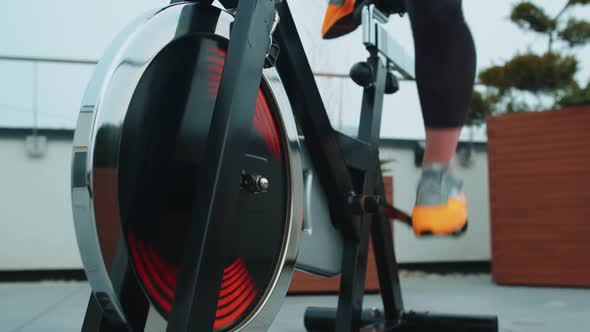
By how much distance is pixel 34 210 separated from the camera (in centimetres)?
222

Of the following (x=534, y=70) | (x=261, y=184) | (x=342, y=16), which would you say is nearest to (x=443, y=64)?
(x=261, y=184)

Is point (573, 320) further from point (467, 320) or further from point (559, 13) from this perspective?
point (559, 13)

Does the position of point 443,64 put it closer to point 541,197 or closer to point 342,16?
point 342,16

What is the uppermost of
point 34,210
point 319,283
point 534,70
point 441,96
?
point 534,70

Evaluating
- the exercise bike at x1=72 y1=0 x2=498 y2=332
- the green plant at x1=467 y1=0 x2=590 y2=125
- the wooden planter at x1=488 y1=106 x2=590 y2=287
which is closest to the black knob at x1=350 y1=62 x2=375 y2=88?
the exercise bike at x1=72 y1=0 x2=498 y2=332

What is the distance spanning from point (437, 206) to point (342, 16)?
0.49 m

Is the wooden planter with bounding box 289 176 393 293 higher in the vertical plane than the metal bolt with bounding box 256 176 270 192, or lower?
lower

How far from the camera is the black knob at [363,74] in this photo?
1.02 m

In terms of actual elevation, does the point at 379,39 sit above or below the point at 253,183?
above

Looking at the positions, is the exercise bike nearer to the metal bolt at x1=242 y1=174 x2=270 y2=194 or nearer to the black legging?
the metal bolt at x1=242 y1=174 x2=270 y2=194

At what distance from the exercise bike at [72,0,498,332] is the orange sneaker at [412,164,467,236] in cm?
15

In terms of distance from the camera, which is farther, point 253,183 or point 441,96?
point 441,96

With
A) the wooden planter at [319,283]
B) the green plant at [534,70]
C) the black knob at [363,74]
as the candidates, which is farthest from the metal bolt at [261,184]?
the green plant at [534,70]

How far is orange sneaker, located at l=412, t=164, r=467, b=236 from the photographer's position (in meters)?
0.76
